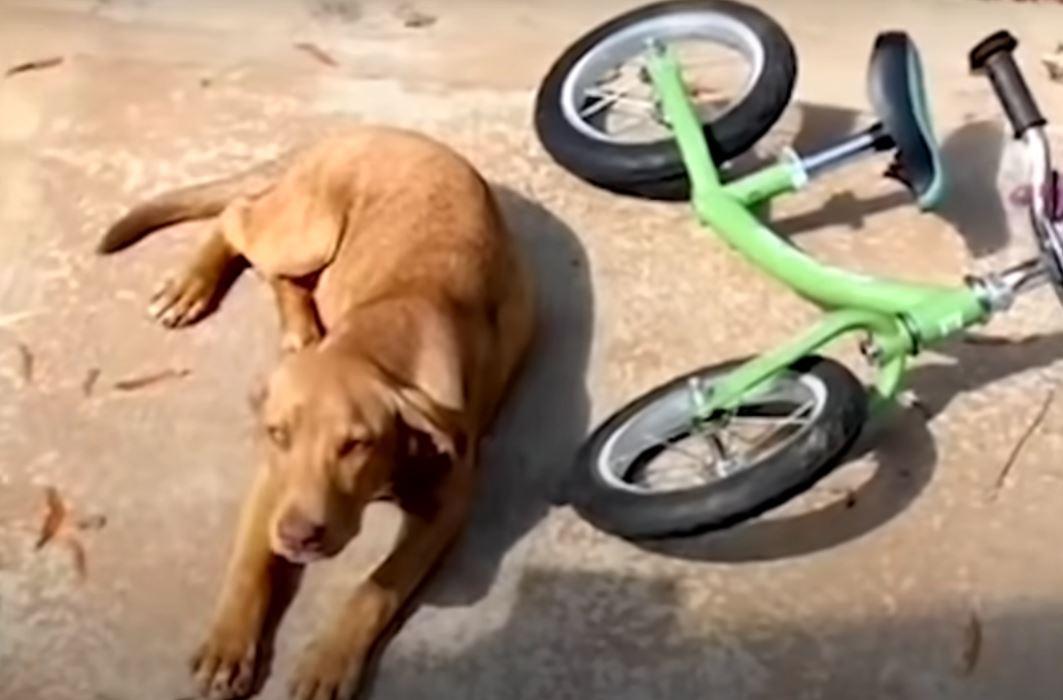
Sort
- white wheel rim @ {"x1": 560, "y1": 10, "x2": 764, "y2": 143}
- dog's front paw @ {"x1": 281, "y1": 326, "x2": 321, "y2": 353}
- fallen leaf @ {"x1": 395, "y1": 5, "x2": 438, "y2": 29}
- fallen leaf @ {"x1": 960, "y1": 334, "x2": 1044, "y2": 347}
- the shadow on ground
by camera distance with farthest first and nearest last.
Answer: fallen leaf @ {"x1": 395, "y1": 5, "x2": 438, "y2": 29}
white wheel rim @ {"x1": 560, "y1": 10, "x2": 764, "y2": 143}
fallen leaf @ {"x1": 960, "y1": 334, "x2": 1044, "y2": 347}
dog's front paw @ {"x1": 281, "y1": 326, "x2": 321, "y2": 353}
the shadow on ground

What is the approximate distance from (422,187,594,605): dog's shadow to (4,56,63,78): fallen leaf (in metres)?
0.58

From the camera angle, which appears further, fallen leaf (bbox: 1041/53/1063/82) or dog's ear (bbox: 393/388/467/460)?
fallen leaf (bbox: 1041/53/1063/82)

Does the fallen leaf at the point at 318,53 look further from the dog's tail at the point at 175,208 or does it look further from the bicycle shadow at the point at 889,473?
the bicycle shadow at the point at 889,473

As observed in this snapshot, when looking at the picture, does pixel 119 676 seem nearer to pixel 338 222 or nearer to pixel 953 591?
pixel 338 222

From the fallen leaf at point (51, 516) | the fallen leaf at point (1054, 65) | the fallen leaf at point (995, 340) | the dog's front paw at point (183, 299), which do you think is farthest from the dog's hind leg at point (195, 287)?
the fallen leaf at point (1054, 65)

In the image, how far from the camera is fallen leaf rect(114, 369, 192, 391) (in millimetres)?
2426

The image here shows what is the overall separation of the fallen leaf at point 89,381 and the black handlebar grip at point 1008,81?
945 mm

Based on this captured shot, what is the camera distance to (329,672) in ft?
7.03

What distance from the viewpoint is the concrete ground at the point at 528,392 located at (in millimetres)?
2199

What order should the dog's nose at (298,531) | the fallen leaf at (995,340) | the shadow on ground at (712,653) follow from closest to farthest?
the dog's nose at (298,531)
the shadow on ground at (712,653)
the fallen leaf at (995,340)

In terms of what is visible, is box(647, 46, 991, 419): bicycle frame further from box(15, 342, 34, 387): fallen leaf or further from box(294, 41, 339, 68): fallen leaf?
box(15, 342, 34, 387): fallen leaf

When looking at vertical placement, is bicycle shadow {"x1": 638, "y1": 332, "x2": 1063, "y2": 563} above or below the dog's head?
below

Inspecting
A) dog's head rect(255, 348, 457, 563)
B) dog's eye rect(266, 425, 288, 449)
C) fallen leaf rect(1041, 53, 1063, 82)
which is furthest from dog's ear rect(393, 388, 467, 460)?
fallen leaf rect(1041, 53, 1063, 82)

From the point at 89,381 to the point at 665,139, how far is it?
2.21ft
